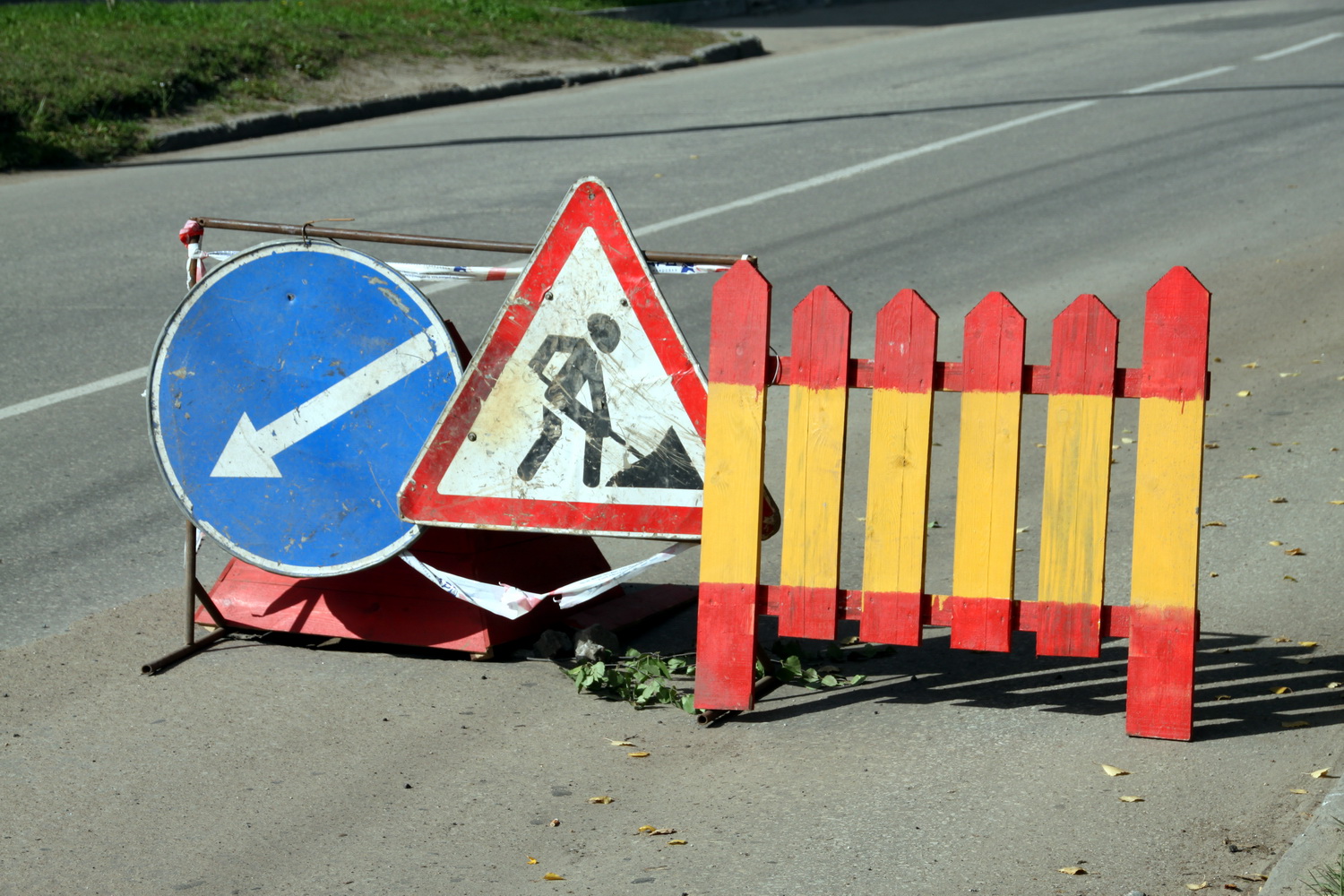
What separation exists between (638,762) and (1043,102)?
1337cm

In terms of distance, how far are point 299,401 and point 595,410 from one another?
0.98 meters

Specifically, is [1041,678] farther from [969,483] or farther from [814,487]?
[814,487]

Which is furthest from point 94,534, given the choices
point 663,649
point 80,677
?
point 663,649

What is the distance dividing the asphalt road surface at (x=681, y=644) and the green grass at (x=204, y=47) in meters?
1.39

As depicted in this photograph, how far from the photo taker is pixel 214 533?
16.0 feet

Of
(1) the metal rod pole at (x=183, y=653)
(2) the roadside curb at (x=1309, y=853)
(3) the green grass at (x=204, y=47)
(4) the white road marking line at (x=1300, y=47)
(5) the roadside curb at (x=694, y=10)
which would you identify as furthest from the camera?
(5) the roadside curb at (x=694, y=10)

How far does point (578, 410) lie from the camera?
4.57 m

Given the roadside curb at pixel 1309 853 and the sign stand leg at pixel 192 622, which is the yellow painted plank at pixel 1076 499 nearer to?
the roadside curb at pixel 1309 853

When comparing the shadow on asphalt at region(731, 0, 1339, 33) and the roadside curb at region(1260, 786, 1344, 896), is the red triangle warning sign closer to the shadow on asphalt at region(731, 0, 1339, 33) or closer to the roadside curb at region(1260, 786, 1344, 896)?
the roadside curb at region(1260, 786, 1344, 896)

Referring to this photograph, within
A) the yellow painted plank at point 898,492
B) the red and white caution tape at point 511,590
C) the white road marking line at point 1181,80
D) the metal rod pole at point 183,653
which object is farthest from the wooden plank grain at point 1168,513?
the white road marking line at point 1181,80

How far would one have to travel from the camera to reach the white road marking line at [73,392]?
7.49 meters

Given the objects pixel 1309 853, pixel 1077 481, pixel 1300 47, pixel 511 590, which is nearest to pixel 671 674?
pixel 511 590

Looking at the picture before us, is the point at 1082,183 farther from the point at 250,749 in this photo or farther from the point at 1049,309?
the point at 250,749

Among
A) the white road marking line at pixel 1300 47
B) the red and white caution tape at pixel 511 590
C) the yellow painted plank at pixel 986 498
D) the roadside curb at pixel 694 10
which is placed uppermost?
the roadside curb at pixel 694 10
